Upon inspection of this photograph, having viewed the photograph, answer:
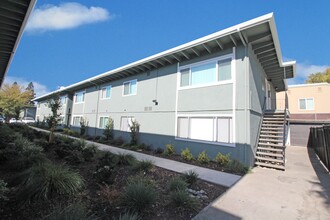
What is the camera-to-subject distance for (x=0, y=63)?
9148 mm

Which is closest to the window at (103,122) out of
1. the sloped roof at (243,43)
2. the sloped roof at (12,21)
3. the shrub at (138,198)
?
the sloped roof at (243,43)

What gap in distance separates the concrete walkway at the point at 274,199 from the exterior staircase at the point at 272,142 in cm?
133

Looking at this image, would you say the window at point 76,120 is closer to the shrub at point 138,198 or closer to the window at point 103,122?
the window at point 103,122

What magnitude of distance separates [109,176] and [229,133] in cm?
607

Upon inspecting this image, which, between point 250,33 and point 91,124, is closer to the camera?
point 250,33

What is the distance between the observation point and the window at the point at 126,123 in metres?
14.4

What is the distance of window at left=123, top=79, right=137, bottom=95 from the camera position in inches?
577

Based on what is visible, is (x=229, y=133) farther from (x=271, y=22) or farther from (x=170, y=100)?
→ (x=271, y=22)

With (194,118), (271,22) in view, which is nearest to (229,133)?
(194,118)

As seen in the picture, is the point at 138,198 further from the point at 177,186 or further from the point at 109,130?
the point at 109,130

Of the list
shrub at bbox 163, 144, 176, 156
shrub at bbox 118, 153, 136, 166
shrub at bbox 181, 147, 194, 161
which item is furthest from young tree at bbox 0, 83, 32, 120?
shrub at bbox 181, 147, 194, 161

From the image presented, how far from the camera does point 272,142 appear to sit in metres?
9.74

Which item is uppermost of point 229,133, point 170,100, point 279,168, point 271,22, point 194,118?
point 271,22

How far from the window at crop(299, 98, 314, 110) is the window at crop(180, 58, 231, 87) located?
18931 millimetres
